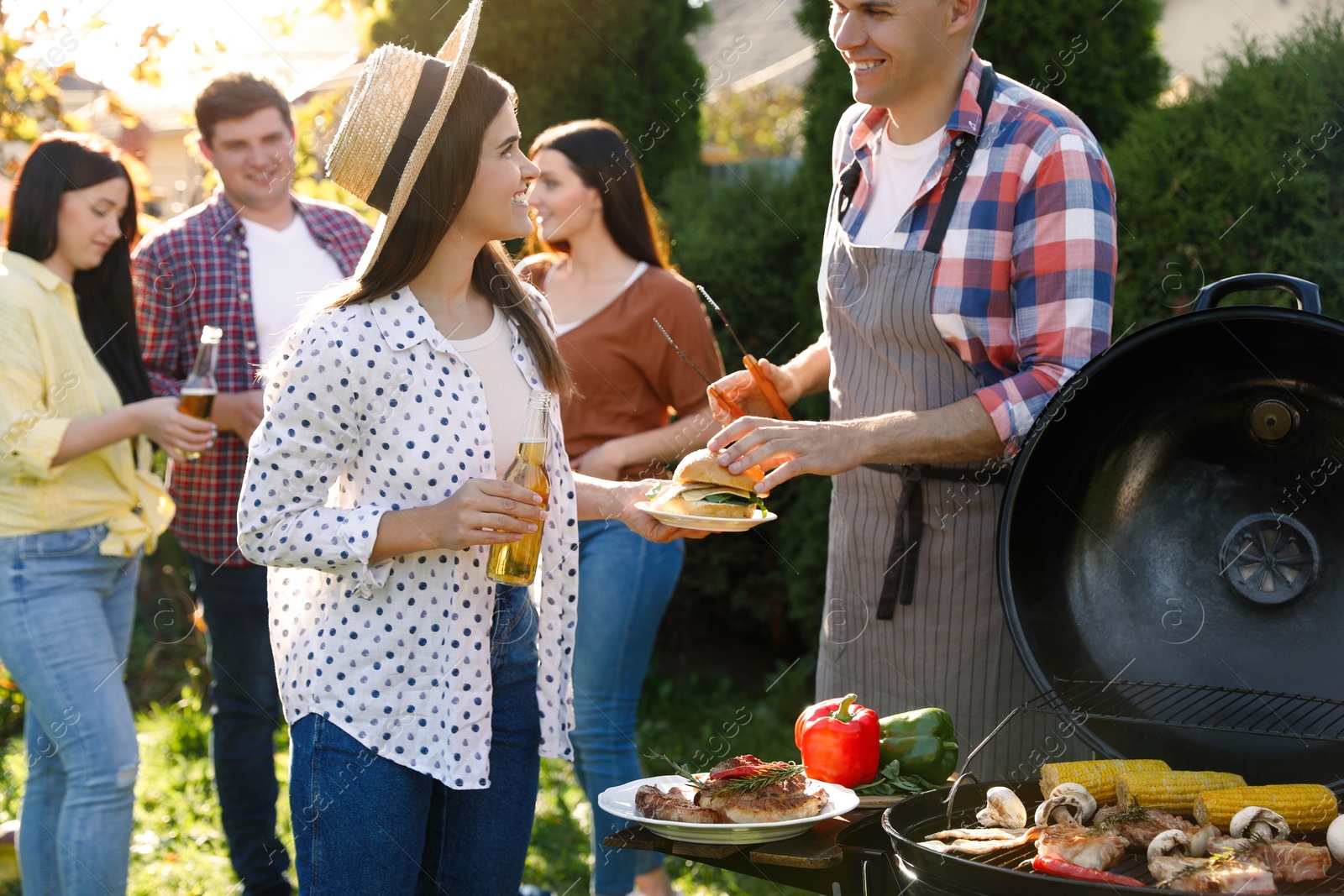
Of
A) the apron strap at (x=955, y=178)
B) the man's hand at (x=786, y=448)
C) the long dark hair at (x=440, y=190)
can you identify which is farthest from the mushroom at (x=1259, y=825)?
the long dark hair at (x=440, y=190)

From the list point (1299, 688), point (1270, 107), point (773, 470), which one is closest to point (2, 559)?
point (773, 470)

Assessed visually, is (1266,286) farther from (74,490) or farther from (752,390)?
(74,490)

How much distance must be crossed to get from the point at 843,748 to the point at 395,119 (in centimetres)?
151

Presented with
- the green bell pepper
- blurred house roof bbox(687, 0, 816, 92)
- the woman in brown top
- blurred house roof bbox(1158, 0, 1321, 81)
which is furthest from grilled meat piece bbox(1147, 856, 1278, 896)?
blurred house roof bbox(687, 0, 816, 92)

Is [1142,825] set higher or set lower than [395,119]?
lower

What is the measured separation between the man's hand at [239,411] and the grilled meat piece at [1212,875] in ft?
10.5

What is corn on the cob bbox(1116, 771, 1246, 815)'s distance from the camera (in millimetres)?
2055

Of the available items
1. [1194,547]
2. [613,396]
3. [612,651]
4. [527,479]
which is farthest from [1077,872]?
[613,396]

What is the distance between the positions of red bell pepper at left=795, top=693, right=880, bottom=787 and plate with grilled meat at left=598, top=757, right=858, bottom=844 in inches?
6.9

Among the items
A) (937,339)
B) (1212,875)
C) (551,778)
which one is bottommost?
(551,778)

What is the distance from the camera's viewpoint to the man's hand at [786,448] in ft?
7.74

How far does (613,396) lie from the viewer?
4.32 m

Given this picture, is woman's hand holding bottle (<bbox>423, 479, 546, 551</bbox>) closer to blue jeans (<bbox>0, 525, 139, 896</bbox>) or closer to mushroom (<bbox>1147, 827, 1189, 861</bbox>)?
mushroom (<bbox>1147, 827, 1189, 861</bbox>)

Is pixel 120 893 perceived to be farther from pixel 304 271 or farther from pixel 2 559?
pixel 304 271
